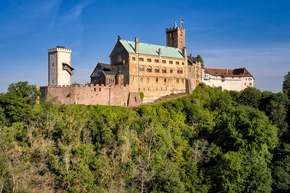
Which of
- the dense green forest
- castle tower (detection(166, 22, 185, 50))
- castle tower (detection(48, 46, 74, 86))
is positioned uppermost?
castle tower (detection(166, 22, 185, 50))

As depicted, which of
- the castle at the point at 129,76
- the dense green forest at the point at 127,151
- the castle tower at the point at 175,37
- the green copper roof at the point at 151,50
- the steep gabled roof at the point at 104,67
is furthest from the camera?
the castle tower at the point at 175,37

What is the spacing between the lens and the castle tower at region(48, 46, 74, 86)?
66.9 metres

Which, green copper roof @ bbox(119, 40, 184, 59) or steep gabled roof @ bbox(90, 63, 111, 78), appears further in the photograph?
green copper roof @ bbox(119, 40, 184, 59)

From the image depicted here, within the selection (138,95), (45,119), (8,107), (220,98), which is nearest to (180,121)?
(138,95)

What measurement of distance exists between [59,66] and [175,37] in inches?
1273

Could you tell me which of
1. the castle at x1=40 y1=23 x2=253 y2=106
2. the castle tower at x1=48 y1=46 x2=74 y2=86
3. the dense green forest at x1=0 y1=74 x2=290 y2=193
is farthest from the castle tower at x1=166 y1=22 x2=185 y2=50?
the castle tower at x1=48 y1=46 x2=74 y2=86

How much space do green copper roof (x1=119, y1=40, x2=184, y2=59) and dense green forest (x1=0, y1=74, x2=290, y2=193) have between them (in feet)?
44.8

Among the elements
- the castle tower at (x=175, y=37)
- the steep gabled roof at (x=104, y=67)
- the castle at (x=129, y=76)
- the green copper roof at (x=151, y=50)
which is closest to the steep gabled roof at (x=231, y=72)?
the castle at (x=129, y=76)

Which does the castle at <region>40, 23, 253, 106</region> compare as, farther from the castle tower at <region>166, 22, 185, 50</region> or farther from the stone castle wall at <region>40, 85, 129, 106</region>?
the castle tower at <region>166, 22, 185, 50</region>

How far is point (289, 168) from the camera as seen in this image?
55.2 m

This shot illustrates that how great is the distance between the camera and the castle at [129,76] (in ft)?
211

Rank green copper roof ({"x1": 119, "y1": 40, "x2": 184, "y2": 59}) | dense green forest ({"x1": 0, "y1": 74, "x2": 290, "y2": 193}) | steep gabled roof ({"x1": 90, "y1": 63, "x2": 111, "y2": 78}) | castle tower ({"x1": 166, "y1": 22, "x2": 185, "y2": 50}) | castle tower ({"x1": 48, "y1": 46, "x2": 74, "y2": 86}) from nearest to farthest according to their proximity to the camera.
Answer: dense green forest ({"x1": 0, "y1": 74, "x2": 290, "y2": 193}), castle tower ({"x1": 48, "y1": 46, "x2": 74, "y2": 86}), steep gabled roof ({"x1": 90, "y1": 63, "x2": 111, "y2": 78}), green copper roof ({"x1": 119, "y1": 40, "x2": 184, "y2": 59}), castle tower ({"x1": 166, "y1": 22, "x2": 185, "y2": 50})

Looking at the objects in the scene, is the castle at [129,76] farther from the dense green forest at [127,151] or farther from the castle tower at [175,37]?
the dense green forest at [127,151]

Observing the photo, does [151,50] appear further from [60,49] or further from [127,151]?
[127,151]
